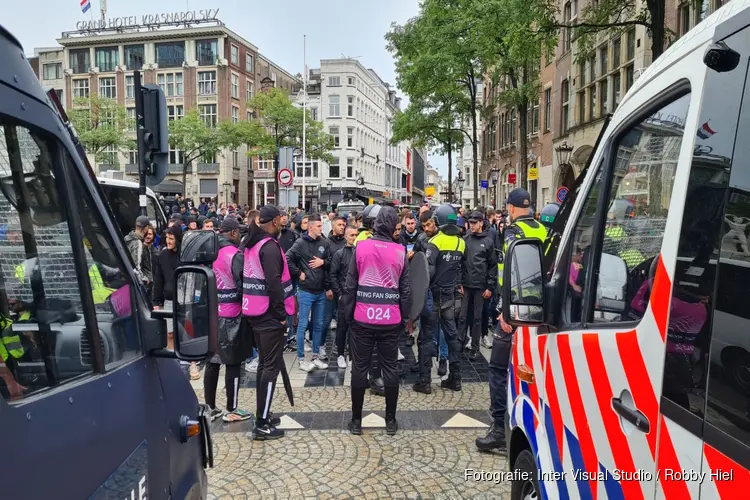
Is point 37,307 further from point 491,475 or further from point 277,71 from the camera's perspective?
point 277,71

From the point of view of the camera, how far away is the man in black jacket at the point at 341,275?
23.2ft

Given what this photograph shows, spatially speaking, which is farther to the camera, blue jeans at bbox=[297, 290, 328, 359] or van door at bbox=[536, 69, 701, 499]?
blue jeans at bbox=[297, 290, 328, 359]

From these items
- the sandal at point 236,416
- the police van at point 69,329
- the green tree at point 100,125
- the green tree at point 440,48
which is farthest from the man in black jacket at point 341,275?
the green tree at point 100,125

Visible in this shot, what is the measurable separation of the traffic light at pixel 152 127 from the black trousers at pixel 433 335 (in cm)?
385

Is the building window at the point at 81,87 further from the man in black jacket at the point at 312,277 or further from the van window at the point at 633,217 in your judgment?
the van window at the point at 633,217

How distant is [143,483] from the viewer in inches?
69.7

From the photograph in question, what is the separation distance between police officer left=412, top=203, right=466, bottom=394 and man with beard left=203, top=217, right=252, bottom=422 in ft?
6.67

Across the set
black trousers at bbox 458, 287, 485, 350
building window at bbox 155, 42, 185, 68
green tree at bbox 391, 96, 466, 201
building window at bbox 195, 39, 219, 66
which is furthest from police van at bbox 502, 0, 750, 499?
building window at bbox 155, 42, 185, 68

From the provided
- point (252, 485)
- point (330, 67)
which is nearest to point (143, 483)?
point (252, 485)

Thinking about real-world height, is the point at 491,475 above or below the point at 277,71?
below

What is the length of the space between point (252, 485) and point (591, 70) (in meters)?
23.4

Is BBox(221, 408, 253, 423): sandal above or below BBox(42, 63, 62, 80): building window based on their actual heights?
below

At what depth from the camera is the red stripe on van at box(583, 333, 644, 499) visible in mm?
1656

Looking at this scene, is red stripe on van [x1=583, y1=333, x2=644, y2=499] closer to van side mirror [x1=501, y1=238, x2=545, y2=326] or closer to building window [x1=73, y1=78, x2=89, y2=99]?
van side mirror [x1=501, y1=238, x2=545, y2=326]
